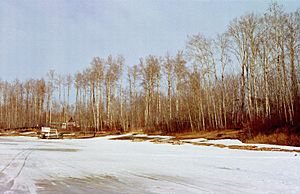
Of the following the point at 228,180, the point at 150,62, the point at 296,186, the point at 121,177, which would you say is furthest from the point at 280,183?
the point at 150,62

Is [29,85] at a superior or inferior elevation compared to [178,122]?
superior

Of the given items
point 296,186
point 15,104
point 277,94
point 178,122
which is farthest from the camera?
point 15,104

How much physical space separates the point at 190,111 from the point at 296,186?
35.1 metres

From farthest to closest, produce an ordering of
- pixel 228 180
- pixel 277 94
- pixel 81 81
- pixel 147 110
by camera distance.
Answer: pixel 81 81
pixel 147 110
pixel 277 94
pixel 228 180

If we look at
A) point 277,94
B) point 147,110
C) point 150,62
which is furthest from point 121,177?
point 150,62

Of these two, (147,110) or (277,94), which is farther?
(147,110)

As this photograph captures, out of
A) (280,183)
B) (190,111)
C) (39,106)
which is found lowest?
(280,183)

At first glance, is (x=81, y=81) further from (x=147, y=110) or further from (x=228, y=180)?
(x=228, y=180)

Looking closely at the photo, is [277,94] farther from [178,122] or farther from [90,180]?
[90,180]

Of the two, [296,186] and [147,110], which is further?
[147,110]

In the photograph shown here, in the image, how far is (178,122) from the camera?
39.5m

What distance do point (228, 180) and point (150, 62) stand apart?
139 ft

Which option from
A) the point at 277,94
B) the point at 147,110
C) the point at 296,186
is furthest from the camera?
the point at 147,110

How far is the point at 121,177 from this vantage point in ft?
25.3
